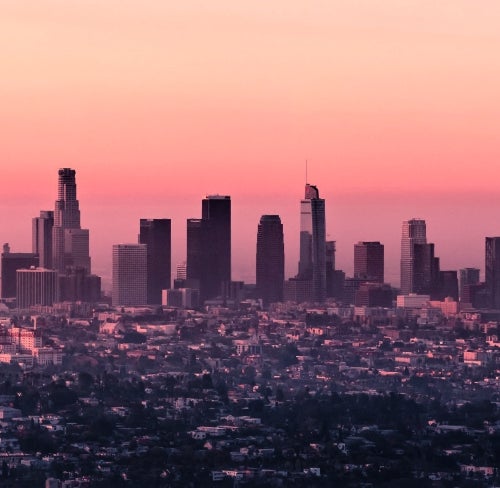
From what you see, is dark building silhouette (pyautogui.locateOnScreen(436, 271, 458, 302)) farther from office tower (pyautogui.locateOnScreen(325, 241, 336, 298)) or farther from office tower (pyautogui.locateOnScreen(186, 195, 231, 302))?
office tower (pyautogui.locateOnScreen(186, 195, 231, 302))

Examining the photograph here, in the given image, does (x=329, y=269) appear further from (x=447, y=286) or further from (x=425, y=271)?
(x=447, y=286)

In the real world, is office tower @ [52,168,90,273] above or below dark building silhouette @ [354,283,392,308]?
above

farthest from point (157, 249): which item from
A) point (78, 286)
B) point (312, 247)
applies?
point (312, 247)

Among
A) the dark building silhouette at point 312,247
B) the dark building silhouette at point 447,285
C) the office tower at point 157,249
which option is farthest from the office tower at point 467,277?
the office tower at point 157,249

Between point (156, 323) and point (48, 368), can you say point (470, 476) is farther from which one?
point (156, 323)

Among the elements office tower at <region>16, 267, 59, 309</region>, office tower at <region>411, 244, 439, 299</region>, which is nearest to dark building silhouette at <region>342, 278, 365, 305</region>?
office tower at <region>411, 244, 439, 299</region>

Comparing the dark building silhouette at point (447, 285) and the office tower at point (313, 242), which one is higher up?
the office tower at point (313, 242)

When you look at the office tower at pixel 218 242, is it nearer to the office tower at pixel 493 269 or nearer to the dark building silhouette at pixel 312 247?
the dark building silhouette at pixel 312 247

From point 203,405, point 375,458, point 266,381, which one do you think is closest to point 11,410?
point 203,405
